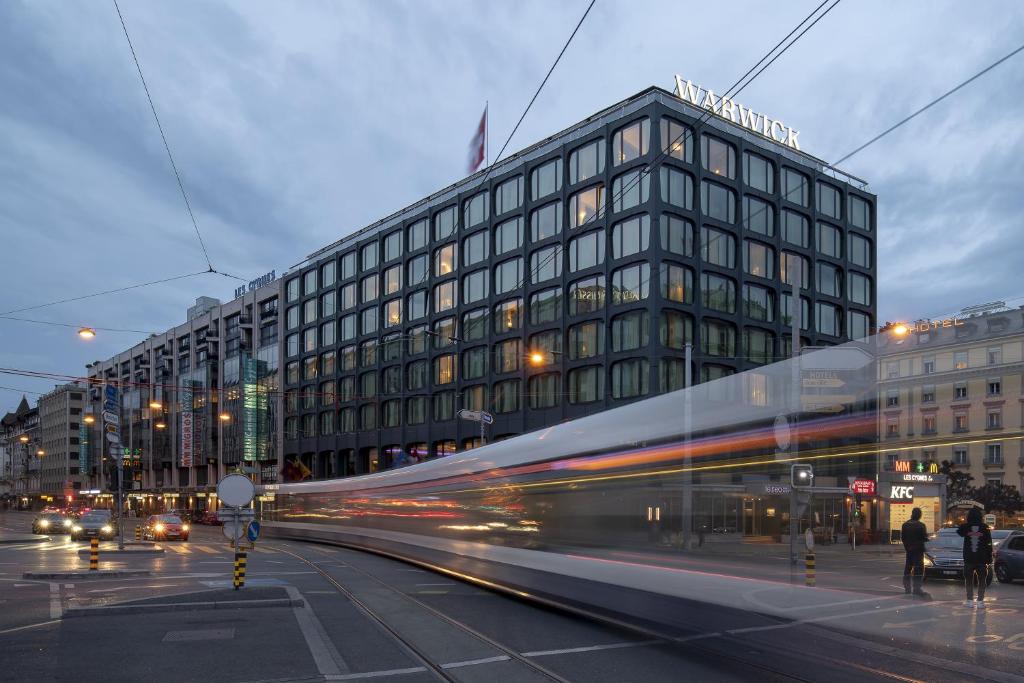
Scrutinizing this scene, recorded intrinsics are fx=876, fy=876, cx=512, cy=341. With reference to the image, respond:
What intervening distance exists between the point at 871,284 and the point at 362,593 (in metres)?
54.3

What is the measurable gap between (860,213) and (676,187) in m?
18.6

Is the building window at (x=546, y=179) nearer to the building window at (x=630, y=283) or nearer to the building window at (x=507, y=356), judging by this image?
the building window at (x=630, y=283)

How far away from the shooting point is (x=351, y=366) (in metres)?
77.6

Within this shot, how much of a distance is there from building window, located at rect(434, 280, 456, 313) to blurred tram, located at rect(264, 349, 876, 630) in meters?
47.6

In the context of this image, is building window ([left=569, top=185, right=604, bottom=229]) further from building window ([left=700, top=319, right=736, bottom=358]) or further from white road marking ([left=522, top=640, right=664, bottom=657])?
white road marking ([left=522, top=640, right=664, bottom=657])

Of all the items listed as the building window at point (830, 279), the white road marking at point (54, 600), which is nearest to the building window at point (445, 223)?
the building window at point (830, 279)

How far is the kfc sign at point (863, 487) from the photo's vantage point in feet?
32.0

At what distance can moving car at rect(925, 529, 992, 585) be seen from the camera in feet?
33.4

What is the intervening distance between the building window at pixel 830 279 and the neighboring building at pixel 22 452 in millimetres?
123594

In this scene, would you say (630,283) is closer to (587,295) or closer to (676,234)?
(587,295)

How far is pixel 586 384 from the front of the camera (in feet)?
179

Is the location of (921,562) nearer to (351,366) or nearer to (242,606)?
(242,606)

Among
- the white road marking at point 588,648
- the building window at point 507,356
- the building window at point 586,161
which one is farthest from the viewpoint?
the building window at point 507,356

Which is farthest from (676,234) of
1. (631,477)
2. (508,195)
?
(631,477)
